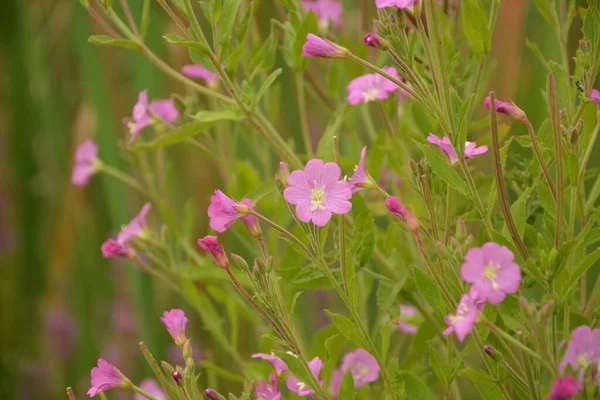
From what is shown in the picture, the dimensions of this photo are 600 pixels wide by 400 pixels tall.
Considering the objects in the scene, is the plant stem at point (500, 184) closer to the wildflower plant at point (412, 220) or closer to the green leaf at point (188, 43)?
the wildflower plant at point (412, 220)

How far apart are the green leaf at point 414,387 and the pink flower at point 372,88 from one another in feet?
0.67

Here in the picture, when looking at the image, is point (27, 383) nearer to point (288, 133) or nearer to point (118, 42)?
point (288, 133)

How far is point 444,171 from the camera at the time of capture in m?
0.42

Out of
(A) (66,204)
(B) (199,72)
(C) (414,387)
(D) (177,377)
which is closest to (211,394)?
(D) (177,377)

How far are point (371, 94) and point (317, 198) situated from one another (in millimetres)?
157

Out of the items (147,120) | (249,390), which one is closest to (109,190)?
(147,120)

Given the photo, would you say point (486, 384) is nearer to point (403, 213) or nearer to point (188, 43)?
point (403, 213)

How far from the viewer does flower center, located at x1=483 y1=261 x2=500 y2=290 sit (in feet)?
1.18

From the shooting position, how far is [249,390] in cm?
44

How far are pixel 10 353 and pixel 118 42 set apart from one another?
1064 mm

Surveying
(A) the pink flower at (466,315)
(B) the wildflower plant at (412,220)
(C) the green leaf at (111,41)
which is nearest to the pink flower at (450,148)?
(B) the wildflower plant at (412,220)

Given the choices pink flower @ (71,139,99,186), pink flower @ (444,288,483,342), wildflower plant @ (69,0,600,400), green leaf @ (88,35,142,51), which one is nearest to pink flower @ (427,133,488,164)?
wildflower plant @ (69,0,600,400)

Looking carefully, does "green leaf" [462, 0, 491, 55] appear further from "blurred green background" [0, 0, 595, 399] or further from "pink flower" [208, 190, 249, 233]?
"blurred green background" [0, 0, 595, 399]

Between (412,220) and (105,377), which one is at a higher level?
(412,220)
